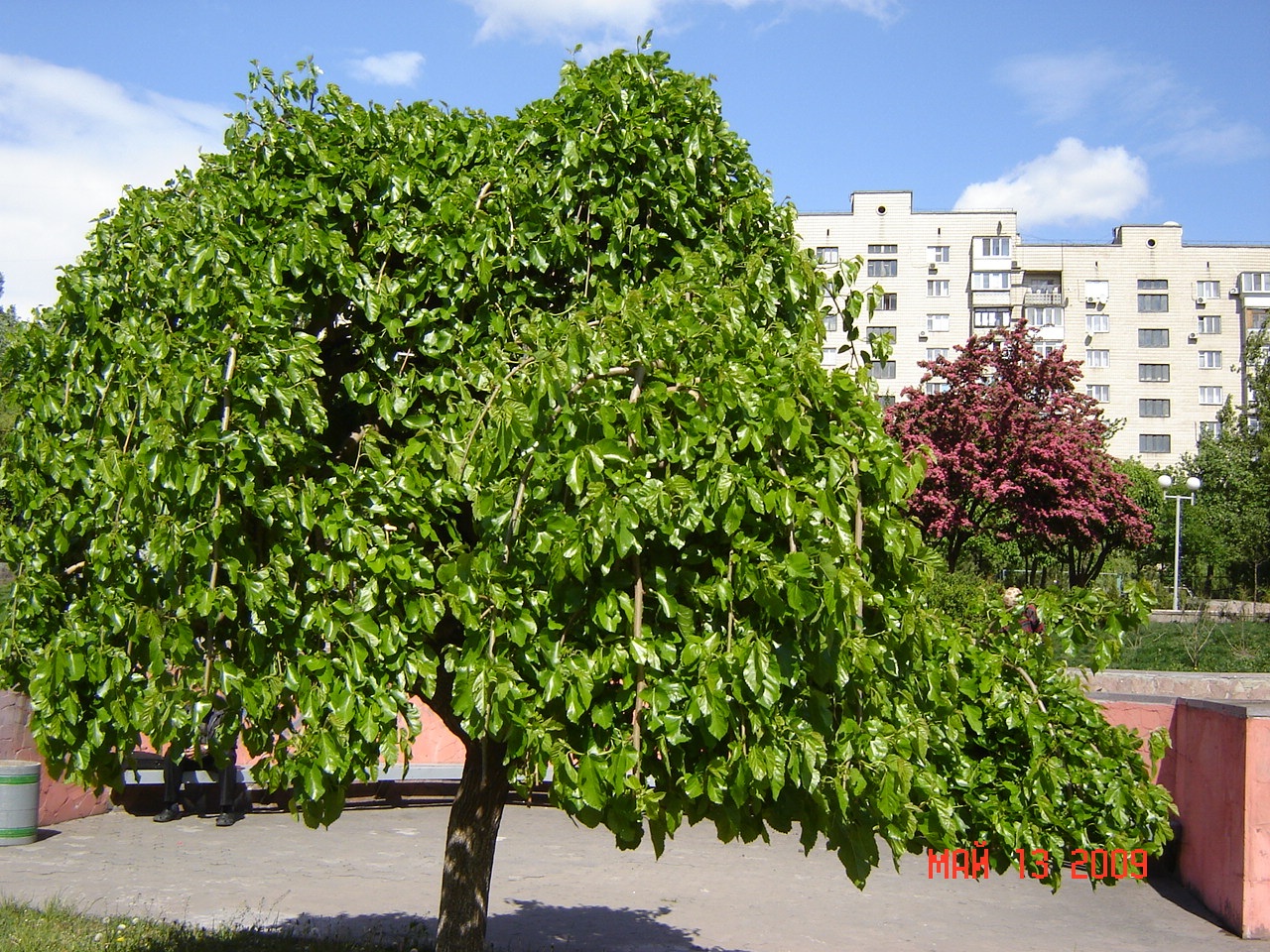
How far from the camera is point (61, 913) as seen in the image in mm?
7293

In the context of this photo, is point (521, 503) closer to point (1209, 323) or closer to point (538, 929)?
point (538, 929)

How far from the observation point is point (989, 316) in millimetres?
56250

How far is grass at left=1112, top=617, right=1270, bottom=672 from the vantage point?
15.4m

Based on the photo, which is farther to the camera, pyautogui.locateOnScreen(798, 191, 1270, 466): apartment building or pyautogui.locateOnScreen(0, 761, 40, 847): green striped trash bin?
Answer: pyautogui.locateOnScreen(798, 191, 1270, 466): apartment building

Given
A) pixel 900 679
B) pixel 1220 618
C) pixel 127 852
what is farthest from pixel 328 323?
pixel 1220 618

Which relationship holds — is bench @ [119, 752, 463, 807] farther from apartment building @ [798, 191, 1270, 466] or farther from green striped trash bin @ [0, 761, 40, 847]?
apartment building @ [798, 191, 1270, 466]

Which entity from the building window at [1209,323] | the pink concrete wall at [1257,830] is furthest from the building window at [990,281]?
the pink concrete wall at [1257,830]

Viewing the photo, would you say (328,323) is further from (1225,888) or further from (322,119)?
(1225,888)

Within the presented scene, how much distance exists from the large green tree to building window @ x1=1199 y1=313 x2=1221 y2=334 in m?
58.8

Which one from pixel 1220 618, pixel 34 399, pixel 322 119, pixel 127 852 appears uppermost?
pixel 322 119

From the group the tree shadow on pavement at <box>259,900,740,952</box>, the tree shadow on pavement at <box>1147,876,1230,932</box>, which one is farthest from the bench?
the tree shadow on pavement at <box>1147,876,1230,932</box>

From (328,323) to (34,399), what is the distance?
1.03 m

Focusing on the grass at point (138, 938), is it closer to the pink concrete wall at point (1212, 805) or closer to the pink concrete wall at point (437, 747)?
the pink concrete wall at point (1212, 805)

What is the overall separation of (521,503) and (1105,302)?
58566 mm
